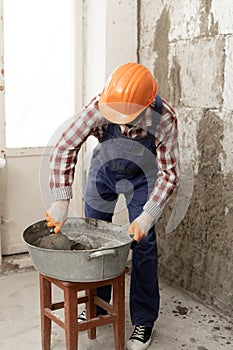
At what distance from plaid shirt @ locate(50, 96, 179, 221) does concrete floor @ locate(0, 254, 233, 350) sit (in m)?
0.71

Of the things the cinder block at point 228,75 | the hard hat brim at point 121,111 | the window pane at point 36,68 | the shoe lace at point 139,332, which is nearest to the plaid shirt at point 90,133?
the hard hat brim at point 121,111

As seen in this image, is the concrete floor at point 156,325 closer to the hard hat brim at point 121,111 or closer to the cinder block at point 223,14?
the hard hat brim at point 121,111

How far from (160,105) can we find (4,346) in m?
1.30

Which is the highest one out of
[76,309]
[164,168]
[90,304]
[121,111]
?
[121,111]

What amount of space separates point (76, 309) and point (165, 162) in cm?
72

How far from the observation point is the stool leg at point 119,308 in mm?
2283

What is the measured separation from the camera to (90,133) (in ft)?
7.55

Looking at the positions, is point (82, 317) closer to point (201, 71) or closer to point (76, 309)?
point (76, 309)

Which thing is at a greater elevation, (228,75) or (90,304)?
(228,75)

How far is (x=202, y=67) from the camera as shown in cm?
279

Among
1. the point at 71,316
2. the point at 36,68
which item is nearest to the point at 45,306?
the point at 71,316

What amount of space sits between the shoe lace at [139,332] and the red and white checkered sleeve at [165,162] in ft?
1.94

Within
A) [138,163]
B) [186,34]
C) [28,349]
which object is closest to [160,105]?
[138,163]

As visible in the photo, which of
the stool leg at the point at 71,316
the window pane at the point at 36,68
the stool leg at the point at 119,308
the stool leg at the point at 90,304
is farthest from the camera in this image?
the window pane at the point at 36,68
